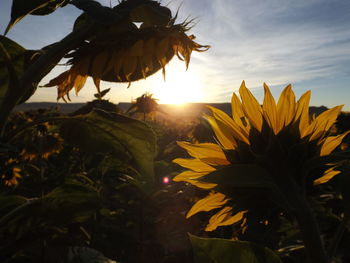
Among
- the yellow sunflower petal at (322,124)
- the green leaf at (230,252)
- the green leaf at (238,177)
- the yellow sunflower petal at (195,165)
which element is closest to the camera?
the green leaf at (238,177)

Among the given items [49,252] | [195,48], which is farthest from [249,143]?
[49,252]

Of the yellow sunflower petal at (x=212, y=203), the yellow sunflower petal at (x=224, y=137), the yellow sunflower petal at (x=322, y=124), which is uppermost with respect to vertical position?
the yellow sunflower petal at (x=322, y=124)

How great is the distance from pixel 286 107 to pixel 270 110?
0.12 feet

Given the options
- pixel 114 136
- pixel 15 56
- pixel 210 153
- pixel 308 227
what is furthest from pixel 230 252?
pixel 15 56

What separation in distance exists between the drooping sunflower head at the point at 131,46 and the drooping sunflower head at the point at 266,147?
0.33 m

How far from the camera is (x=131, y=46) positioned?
0.99 metres

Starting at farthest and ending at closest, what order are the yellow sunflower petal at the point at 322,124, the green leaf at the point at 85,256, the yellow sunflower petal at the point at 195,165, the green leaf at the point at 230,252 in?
the green leaf at the point at 85,256
the yellow sunflower petal at the point at 195,165
the yellow sunflower petal at the point at 322,124
the green leaf at the point at 230,252

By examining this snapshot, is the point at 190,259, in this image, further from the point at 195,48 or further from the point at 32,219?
the point at 195,48

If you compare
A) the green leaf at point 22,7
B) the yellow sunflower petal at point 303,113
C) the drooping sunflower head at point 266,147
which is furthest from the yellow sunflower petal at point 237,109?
the green leaf at point 22,7

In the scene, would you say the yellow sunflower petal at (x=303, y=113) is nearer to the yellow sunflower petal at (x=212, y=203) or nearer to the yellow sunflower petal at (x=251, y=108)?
the yellow sunflower petal at (x=251, y=108)

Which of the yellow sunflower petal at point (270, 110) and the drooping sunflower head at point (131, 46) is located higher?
the drooping sunflower head at point (131, 46)

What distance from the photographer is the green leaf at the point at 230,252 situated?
583 millimetres

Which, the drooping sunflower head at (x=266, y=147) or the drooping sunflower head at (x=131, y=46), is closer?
the drooping sunflower head at (x=266, y=147)

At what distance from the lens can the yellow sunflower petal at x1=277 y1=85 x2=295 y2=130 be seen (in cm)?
73
